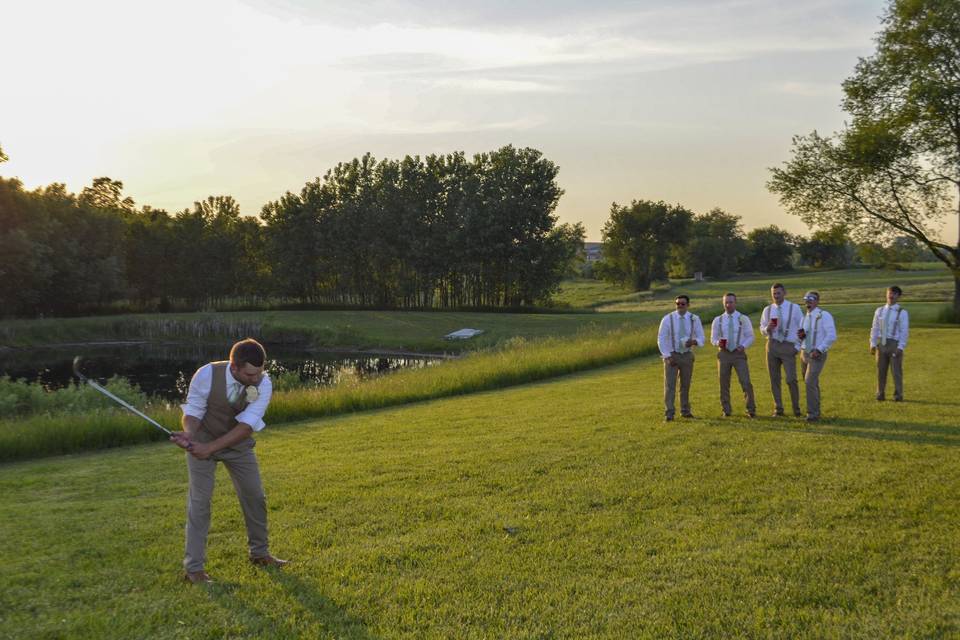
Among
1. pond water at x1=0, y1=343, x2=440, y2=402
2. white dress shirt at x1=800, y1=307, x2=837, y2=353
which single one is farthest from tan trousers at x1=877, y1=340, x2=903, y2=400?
pond water at x1=0, y1=343, x2=440, y2=402

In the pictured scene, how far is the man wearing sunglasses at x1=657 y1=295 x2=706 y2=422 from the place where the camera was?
15.1 m

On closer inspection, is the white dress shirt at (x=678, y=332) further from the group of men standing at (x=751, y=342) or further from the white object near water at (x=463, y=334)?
the white object near water at (x=463, y=334)

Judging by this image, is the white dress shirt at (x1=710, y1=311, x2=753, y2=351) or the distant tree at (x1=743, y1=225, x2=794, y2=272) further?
the distant tree at (x1=743, y1=225, x2=794, y2=272)

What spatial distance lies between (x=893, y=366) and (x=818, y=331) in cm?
372

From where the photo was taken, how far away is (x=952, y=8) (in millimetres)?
35812

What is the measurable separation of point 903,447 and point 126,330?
2410 inches

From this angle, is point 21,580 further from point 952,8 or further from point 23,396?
point 952,8

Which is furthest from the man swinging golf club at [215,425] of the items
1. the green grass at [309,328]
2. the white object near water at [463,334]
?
the white object near water at [463,334]

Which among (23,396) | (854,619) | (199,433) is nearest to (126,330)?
(23,396)

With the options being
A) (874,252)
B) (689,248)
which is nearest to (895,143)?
(874,252)

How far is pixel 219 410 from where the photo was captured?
714cm

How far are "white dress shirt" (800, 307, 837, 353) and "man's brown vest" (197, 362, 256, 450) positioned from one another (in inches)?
466

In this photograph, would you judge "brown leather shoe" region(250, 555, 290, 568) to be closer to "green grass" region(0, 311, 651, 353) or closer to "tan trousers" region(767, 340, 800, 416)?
"tan trousers" region(767, 340, 800, 416)

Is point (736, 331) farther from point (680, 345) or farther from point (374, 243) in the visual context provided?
point (374, 243)
